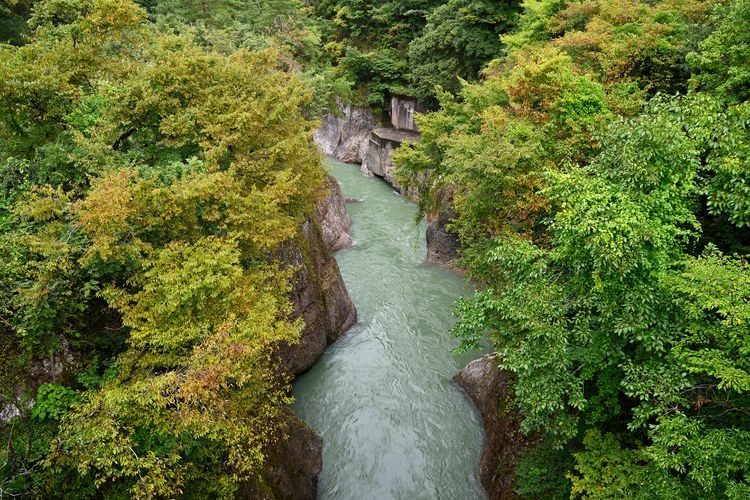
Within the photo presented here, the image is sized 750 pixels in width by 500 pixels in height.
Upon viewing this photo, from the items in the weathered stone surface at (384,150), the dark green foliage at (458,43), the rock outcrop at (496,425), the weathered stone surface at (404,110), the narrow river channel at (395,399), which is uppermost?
the dark green foliage at (458,43)

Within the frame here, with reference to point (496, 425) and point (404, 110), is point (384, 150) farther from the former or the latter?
point (496, 425)

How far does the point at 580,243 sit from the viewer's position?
6699mm

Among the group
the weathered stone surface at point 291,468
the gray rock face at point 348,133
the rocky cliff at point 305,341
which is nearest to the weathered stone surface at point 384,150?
the gray rock face at point 348,133

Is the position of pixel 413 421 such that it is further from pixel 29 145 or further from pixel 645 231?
pixel 29 145

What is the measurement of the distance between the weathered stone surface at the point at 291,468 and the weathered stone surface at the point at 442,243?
41.7 ft

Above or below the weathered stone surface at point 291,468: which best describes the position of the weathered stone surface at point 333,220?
above

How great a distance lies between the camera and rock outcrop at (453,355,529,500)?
→ 33.9ft

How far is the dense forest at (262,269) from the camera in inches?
243

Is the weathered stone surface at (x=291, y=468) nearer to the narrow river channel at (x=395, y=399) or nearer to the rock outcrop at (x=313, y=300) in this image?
the narrow river channel at (x=395, y=399)

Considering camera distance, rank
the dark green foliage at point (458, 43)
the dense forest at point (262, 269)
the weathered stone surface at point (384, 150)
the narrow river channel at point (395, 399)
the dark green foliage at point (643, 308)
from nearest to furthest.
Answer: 1. the dark green foliage at point (643, 308)
2. the dense forest at point (262, 269)
3. the narrow river channel at point (395, 399)
4. the dark green foliage at point (458, 43)
5. the weathered stone surface at point (384, 150)

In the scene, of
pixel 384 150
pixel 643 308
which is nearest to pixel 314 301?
pixel 643 308

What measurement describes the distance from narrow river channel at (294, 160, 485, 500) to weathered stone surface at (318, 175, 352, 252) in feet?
7.07

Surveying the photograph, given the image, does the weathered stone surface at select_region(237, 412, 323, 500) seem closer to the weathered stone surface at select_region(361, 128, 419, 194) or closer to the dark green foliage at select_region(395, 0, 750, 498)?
the dark green foliage at select_region(395, 0, 750, 498)

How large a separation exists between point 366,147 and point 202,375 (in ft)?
116
